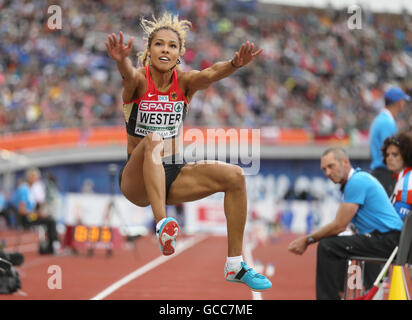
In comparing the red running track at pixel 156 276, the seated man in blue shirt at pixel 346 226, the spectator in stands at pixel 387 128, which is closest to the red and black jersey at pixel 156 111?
the seated man in blue shirt at pixel 346 226

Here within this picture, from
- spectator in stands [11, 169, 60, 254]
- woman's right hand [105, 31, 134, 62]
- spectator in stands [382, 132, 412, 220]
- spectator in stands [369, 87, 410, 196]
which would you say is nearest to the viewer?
woman's right hand [105, 31, 134, 62]

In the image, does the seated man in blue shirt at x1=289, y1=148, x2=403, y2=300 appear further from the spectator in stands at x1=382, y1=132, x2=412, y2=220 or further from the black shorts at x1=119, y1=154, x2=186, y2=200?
the black shorts at x1=119, y1=154, x2=186, y2=200

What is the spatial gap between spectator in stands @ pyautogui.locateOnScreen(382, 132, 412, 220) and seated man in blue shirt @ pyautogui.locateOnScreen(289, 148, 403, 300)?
0.13 m

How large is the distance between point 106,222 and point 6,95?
786 centimetres

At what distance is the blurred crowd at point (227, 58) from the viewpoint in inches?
808

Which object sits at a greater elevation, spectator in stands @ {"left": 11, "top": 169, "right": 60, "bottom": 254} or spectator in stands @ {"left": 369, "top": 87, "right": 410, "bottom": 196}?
spectator in stands @ {"left": 369, "top": 87, "right": 410, "bottom": 196}

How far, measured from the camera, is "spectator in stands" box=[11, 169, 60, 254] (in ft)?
38.9

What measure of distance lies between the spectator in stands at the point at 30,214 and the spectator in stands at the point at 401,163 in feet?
26.3

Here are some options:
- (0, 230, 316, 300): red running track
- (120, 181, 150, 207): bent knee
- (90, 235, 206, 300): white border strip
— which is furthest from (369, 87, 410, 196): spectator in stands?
(90, 235, 206, 300): white border strip

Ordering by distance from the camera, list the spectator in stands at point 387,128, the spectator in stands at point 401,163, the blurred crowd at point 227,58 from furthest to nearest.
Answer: the blurred crowd at point 227,58
the spectator in stands at point 387,128
the spectator in stands at point 401,163

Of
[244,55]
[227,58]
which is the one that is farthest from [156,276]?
[227,58]

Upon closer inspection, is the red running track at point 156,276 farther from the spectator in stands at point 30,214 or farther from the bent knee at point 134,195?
the bent knee at point 134,195

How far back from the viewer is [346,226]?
550 cm
